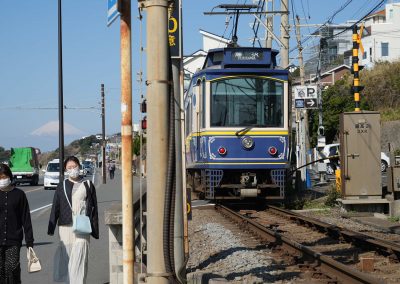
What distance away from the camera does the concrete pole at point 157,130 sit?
16.2 feet

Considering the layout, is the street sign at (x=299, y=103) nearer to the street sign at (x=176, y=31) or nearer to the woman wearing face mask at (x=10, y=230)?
the street sign at (x=176, y=31)

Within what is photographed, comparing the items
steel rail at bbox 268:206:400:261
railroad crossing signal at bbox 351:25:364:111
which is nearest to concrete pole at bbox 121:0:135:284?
steel rail at bbox 268:206:400:261

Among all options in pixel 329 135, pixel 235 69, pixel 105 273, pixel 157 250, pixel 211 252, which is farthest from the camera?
pixel 329 135

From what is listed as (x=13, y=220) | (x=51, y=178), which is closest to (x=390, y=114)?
(x=51, y=178)

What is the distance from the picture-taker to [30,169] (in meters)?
50.9

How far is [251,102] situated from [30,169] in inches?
1438

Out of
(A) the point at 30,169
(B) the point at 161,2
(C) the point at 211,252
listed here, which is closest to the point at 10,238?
(B) the point at 161,2

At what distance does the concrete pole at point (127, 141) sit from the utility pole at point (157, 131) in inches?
25.8

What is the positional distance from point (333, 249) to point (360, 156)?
20.8 feet

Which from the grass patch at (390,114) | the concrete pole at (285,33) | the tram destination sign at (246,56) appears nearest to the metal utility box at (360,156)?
the tram destination sign at (246,56)

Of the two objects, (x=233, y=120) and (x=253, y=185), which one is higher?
(x=233, y=120)

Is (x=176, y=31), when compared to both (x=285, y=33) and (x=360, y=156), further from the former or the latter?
(x=285, y=33)

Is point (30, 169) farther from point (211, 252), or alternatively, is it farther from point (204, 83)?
point (211, 252)

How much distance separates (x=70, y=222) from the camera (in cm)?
725
